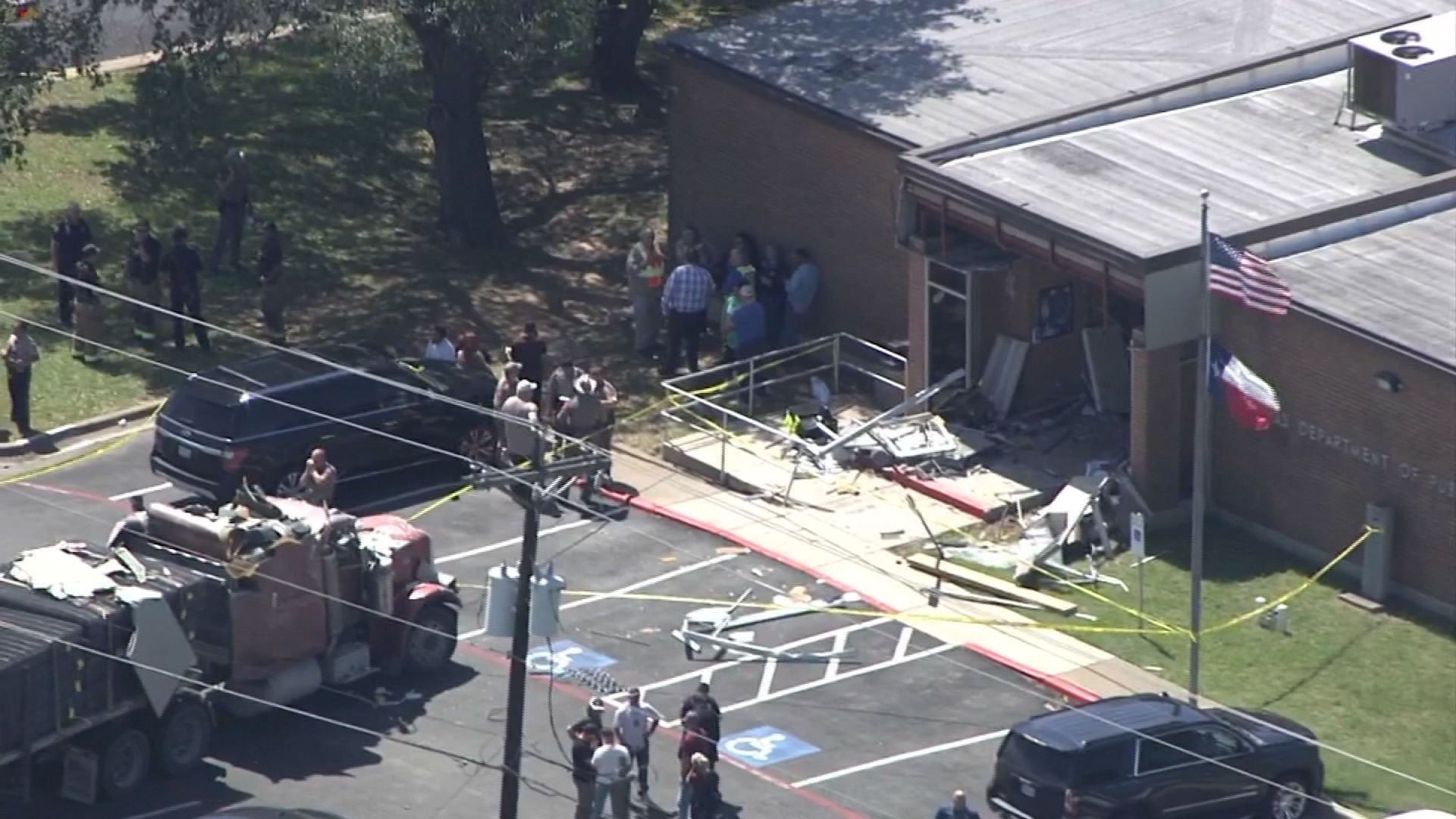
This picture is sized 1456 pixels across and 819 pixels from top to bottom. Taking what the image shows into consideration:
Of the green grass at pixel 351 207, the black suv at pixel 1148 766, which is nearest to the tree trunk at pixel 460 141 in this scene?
the green grass at pixel 351 207

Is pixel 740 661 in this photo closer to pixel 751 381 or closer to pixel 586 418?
pixel 586 418

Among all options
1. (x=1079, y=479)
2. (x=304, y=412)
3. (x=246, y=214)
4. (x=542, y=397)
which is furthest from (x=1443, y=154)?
(x=246, y=214)

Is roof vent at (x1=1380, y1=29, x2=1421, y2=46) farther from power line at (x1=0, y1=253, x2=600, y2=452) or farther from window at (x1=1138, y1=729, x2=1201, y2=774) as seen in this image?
window at (x1=1138, y1=729, x2=1201, y2=774)

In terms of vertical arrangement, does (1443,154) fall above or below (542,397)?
above

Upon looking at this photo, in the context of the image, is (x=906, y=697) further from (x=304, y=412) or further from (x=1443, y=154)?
(x=1443, y=154)

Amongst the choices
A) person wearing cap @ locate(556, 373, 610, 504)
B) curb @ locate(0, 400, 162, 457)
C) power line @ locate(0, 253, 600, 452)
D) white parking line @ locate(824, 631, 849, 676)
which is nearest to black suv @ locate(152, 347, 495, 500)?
power line @ locate(0, 253, 600, 452)

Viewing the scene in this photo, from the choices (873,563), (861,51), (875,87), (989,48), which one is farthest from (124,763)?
(989,48)
